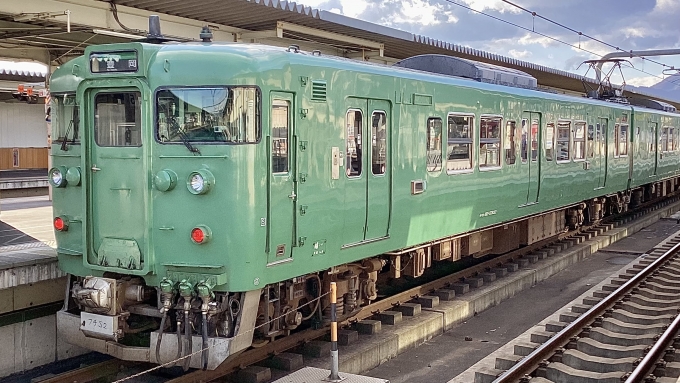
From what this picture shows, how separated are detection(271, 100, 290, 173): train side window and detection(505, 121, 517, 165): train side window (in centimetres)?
614

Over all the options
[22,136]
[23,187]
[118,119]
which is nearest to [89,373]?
[118,119]

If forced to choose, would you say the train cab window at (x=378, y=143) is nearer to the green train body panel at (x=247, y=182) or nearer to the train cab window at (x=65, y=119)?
the green train body panel at (x=247, y=182)

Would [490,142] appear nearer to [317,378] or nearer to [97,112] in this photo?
[317,378]

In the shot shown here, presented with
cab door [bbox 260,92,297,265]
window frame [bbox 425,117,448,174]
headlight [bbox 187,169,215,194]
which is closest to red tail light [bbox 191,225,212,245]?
headlight [bbox 187,169,215,194]

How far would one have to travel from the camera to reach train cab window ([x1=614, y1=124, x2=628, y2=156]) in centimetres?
1918

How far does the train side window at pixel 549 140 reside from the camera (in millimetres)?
14469

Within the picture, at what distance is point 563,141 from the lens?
1539 cm

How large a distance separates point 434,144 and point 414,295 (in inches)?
93.5

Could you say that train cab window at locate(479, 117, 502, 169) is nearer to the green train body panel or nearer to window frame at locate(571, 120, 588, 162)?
the green train body panel

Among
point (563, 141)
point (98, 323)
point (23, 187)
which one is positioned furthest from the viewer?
point (23, 187)

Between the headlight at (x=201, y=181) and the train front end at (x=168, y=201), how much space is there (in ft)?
0.03

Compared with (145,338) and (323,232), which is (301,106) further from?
(145,338)

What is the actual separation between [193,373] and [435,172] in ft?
15.3

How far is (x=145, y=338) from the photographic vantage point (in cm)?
847
